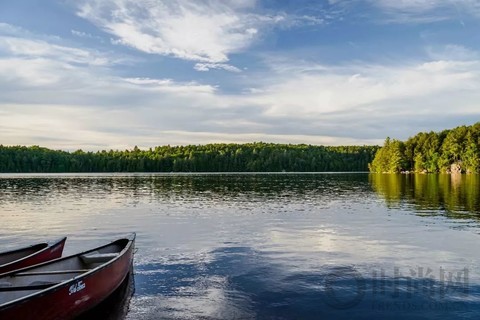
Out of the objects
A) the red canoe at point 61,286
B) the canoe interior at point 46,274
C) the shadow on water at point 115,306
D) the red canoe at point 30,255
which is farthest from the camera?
the red canoe at point 30,255

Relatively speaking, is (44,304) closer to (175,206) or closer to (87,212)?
(87,212)

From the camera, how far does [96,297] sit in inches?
680

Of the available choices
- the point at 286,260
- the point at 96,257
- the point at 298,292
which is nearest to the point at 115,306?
the point at 96,257

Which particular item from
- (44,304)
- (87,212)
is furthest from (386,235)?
(87,212)

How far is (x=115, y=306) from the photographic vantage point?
1834 cm

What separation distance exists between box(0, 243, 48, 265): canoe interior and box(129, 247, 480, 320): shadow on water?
17.3 feet

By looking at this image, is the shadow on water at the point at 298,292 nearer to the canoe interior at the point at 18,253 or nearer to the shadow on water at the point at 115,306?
the shadow on water at the point at 115,306

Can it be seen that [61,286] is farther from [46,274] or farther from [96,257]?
[96,257]

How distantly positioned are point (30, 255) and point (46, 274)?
4.51 meters

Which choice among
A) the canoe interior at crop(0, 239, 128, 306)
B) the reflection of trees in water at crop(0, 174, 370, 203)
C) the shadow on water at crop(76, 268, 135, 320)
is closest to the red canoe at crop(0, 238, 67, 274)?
the canoe interior at crop(0, 239, 128, 306)

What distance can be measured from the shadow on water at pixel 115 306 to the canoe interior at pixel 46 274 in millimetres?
1549

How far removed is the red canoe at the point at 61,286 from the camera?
44.5 feet

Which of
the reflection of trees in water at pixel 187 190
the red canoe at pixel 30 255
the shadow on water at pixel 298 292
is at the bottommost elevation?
the shadow on water at pixel 298 292

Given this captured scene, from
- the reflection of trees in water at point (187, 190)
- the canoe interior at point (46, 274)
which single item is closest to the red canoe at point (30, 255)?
the canoe interior at point (46, 274)
